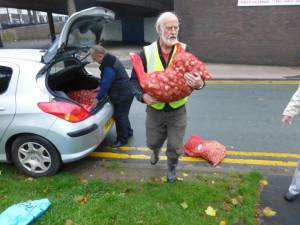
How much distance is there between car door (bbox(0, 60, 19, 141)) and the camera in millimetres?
4008

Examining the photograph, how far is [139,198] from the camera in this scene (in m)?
3.60

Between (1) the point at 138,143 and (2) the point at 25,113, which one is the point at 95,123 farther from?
(1) the point at 138,143

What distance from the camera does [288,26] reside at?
1209 centimetres

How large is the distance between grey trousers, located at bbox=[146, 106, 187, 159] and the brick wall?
9978mm

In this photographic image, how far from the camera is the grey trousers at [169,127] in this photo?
359 cm

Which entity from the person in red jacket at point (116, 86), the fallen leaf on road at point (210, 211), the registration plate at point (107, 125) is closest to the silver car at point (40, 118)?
the registration plate at point (107, 125)

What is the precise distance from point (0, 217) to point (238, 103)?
5.64 metres

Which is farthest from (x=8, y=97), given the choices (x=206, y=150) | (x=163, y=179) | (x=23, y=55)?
(x=206, y=150)

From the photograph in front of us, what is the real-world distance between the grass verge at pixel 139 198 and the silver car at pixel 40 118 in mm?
279

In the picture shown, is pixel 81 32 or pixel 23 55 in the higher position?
pixel 81 32

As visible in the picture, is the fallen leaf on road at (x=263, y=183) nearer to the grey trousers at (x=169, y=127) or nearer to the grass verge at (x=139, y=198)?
the grass verge at (x=139, y=198)

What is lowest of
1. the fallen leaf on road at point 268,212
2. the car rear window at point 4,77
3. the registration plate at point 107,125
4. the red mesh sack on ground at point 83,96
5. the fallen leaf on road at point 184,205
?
the fallen leaf on road at point 268,212

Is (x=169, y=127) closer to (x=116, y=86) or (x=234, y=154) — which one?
(x=116, y=86)

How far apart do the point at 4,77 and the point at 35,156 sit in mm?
1061
